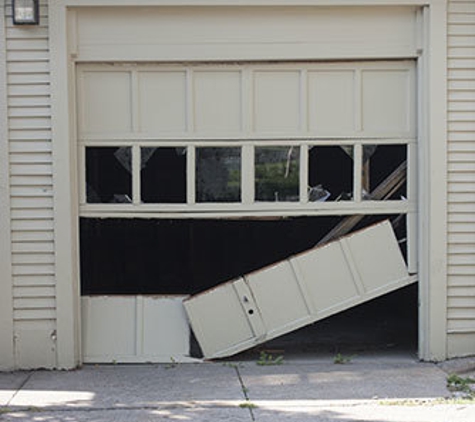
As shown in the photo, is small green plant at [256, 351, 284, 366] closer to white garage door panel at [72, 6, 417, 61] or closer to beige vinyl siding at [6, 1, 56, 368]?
beige vinyl siding at [6, 1, 56, 368]

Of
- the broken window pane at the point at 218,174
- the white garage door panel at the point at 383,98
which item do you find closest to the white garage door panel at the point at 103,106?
the broken window pane at the point at 218,174

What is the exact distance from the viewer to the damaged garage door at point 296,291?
7.90m

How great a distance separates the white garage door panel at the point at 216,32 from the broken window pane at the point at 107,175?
36.4 inches

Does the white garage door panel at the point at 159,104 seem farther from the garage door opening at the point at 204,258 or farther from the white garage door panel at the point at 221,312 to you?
the garage door opening at the point at 204,258

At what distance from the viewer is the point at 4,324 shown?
25.1ft

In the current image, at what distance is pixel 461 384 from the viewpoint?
6.92 meters

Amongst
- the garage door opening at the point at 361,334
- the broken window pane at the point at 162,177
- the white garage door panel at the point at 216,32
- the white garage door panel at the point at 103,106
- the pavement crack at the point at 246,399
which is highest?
the white garage door panel at the point at 216,32

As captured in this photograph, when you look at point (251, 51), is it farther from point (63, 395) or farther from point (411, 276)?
point (63, 395)

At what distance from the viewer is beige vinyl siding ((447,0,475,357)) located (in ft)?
25.5

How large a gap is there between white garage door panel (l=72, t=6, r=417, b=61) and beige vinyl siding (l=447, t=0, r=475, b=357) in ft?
2.20

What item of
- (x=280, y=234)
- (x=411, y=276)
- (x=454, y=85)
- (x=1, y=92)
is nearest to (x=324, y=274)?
(x=411, y=276)

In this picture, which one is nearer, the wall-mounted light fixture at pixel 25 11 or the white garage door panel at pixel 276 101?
the wall-mounted light fixture at pixel 25 11

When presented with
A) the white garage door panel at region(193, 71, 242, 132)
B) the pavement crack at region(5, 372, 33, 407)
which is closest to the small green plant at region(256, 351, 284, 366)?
the pavement crack at region(5, 372, 33, 407)

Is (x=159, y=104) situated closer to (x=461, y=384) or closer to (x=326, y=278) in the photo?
(x=326, y=278)
